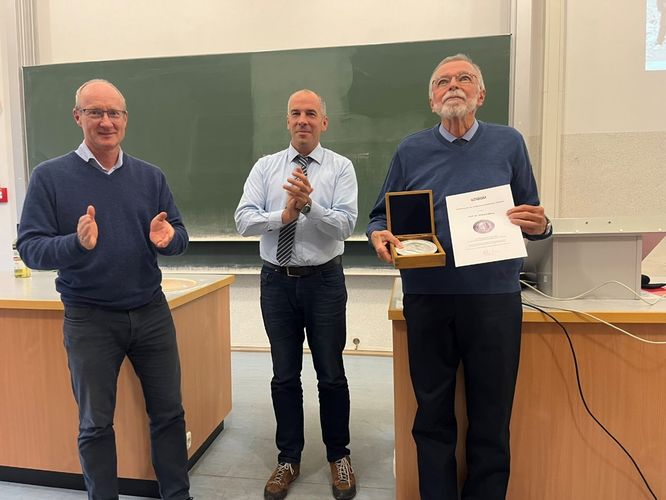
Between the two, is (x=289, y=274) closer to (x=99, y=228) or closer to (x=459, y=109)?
(x=99, y=228)

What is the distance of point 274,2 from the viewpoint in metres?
3.92

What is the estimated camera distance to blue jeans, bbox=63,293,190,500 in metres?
1.54

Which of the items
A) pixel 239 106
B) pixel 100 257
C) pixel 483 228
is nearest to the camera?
pixel 483 228

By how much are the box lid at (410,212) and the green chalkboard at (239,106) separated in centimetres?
237

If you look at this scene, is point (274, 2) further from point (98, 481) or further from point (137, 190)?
point (98, 481)

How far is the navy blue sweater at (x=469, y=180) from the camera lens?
4.58 feet

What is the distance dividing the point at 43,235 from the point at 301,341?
105cm

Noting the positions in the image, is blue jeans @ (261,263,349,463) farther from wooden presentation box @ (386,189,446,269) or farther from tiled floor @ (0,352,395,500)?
wooden presentation box @ (386,189,446,269)

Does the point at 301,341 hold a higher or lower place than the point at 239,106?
lower

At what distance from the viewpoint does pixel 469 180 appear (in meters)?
1.41

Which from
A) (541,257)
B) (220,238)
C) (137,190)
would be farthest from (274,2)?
(541,257)

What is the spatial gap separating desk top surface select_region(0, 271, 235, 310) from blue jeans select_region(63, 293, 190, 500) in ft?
0.88

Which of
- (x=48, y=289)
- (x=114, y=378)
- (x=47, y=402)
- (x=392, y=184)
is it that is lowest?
(x=47, y=402)

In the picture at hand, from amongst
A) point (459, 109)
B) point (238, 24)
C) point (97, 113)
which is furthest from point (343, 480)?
point (238, 24)
